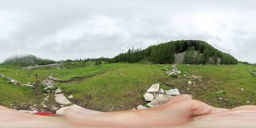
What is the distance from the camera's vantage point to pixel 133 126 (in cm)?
47

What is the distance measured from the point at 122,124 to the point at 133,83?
1124 cm

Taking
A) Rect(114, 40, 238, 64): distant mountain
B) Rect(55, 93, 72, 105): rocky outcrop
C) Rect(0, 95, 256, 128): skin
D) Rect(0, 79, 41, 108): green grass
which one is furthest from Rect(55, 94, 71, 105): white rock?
Rect(114, 40, 238, 64): distant mountain

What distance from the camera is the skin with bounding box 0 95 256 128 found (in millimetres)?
462

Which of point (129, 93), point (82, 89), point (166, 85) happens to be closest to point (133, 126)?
point (129, 93)

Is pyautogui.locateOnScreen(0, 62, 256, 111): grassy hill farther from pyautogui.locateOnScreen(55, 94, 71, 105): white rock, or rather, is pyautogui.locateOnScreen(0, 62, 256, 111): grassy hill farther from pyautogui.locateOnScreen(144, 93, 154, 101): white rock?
pyautogui.locateOnScreen(55, 94, 71, 105): white rock

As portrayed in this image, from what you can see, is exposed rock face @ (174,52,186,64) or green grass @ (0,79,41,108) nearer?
green grass @ (0,79,41,108)

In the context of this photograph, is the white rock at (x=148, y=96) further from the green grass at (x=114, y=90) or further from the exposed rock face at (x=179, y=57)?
the exposed rock face at (x=179, y=57)

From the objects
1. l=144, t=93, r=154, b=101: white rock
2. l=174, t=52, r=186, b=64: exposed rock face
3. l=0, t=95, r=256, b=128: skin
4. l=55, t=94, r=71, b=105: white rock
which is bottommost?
l=55, t=94, r=71, b=105: white rock

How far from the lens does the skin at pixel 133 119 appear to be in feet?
1.51

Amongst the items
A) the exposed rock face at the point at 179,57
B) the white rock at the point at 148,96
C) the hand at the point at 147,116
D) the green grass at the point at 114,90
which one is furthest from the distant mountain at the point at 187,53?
the hand at the point at 147,116

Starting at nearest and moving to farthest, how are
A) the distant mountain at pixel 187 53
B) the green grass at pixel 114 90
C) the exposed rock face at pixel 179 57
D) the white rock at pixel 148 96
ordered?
the green grass at pixel 114 90, the white rock at pixel 148 96, the distant mountain at pixel 187 53, the exposed rock face at pixel 179 57

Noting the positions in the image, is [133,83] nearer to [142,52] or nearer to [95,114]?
[95,114]

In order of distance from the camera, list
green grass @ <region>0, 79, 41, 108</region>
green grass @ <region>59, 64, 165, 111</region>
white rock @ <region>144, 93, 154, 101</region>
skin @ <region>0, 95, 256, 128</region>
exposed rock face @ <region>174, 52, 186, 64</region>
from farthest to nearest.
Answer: exposed rock face @ <region>174, 52, 186, 64</region> < white rock @ <region>144, 93, 154, 101</region> < green grass @ <region>59, 64, 165, 111</region> < green grass @ <region>0, 79, 41, 108</region> < skin @ <region>0, 95, 256, 128</region>

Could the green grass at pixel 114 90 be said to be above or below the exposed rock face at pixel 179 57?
below
